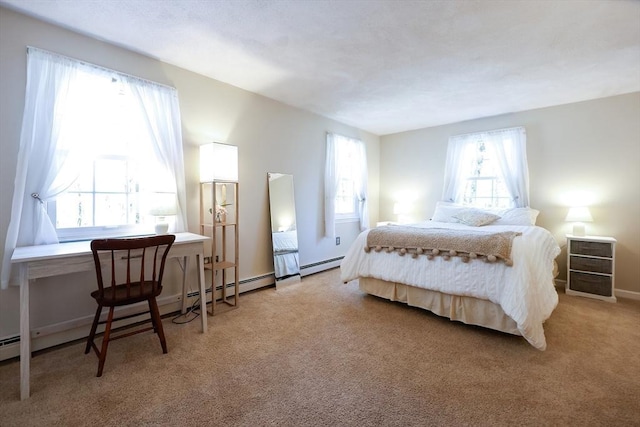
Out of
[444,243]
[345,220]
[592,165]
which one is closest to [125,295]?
[444,243]

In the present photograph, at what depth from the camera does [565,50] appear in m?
2.37

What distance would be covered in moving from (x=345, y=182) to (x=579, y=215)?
3.11 meters

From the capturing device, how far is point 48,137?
2025mm

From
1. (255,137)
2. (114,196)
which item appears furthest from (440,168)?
(114,196)

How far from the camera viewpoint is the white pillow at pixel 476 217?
12.2 feet

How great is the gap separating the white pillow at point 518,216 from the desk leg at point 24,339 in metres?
4.58

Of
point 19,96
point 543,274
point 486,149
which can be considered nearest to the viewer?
point 19,96

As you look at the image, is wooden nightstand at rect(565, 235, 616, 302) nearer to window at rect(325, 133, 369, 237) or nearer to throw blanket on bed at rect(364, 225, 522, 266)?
throw blanket on bed at rect(364, 225, 522, 266)

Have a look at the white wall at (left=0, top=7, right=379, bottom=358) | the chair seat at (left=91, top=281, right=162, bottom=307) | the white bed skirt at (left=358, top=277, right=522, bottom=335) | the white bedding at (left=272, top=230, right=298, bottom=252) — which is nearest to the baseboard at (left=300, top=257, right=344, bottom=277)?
the white wall at (left=0, top=7, right=379, bottom=358)

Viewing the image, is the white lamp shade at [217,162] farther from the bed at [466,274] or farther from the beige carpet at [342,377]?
the bed at [466,274]

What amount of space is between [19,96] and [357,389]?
9.74ft

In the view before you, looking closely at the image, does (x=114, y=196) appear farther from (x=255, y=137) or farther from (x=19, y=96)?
(x=255, y=137)

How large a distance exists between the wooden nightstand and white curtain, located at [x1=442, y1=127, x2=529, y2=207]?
2.67ft

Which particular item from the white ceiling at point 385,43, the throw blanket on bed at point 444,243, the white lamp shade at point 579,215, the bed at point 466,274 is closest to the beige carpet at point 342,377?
the bed at point 466,274
